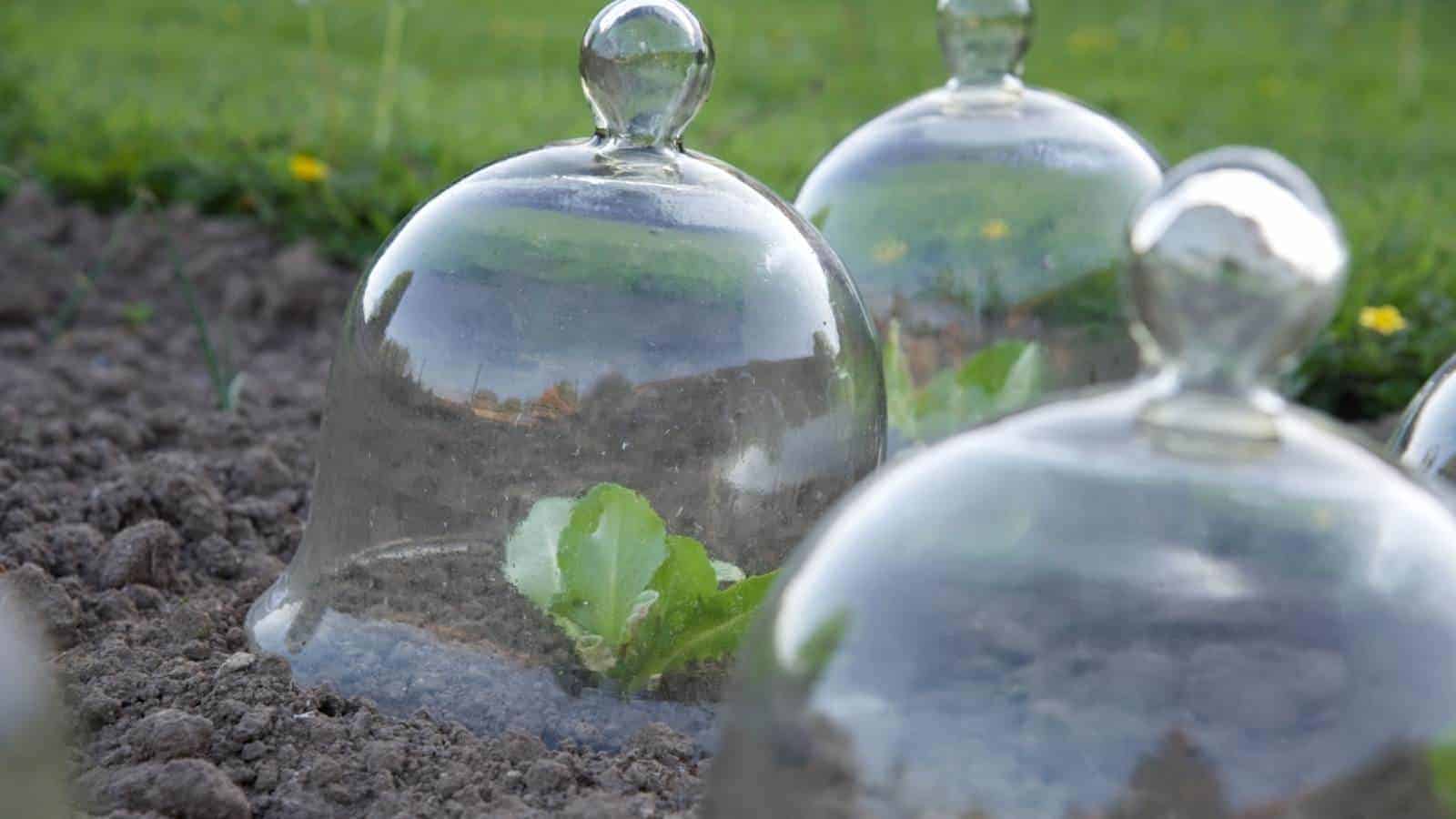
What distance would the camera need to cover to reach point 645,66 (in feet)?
7.45

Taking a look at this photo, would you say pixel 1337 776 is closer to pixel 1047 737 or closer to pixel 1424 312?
pixel 1047 737

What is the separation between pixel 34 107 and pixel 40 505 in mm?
3382

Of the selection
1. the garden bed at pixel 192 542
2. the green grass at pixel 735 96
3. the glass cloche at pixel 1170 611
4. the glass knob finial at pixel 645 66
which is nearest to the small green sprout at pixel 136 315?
the garden bed at pixel 192 542

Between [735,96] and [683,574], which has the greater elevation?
[683,574]

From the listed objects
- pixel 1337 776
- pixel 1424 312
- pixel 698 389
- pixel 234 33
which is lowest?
pixel 234 33

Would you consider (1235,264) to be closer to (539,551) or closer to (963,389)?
(539,551)

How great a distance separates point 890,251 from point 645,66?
1.04m

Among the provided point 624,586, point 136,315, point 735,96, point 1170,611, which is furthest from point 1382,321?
point 735,96

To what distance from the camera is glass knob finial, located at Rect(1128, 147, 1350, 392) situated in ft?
4.11

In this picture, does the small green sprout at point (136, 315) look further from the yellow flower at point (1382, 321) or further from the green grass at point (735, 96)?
the yellow flower at point (1382, 321)

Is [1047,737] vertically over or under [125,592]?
over

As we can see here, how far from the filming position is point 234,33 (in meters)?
8.88

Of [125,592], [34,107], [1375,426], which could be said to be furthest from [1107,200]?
[34,107]

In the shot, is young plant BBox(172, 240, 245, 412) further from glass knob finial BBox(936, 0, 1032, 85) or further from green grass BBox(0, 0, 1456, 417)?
glass knob finial BBox(936, 0, 1032, 85)
